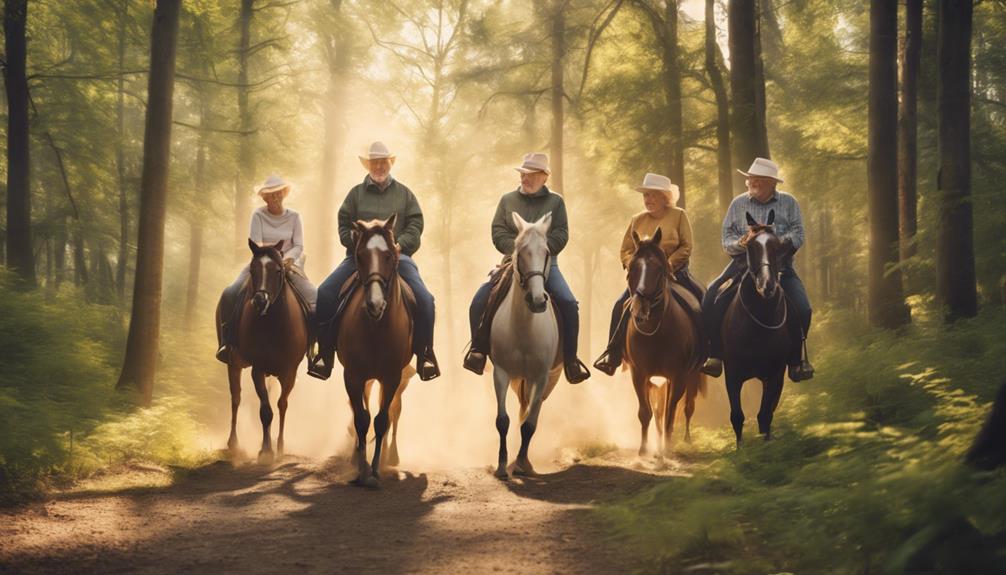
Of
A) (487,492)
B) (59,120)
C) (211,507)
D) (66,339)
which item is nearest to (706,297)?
(487,492)

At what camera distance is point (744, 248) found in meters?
10.3

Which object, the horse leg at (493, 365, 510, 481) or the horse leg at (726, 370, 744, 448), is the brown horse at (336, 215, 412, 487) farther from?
the horse leg at (726, 370, 744, 448)

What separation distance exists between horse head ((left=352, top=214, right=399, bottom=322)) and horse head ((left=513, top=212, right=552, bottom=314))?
1.32 metres

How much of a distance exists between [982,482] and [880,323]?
11.2 meters

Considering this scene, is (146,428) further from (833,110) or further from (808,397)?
(833,110)

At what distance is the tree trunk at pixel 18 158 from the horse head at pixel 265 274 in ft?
23.8

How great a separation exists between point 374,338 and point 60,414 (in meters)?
3.69

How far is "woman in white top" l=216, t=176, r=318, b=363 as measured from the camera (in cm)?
1246

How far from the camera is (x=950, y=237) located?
500 inches

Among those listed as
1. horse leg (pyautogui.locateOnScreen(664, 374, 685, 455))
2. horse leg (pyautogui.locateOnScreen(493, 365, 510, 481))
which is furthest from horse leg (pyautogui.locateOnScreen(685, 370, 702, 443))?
horse leg (pyautogui.locateOnScreen(493, 365, 510, 481))

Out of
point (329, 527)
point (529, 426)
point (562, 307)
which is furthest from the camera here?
point (562, 307)

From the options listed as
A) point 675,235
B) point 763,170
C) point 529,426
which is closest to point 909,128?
point 675,235

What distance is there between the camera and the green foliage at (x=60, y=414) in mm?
8812

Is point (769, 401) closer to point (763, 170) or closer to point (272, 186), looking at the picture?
point (763, 170)
